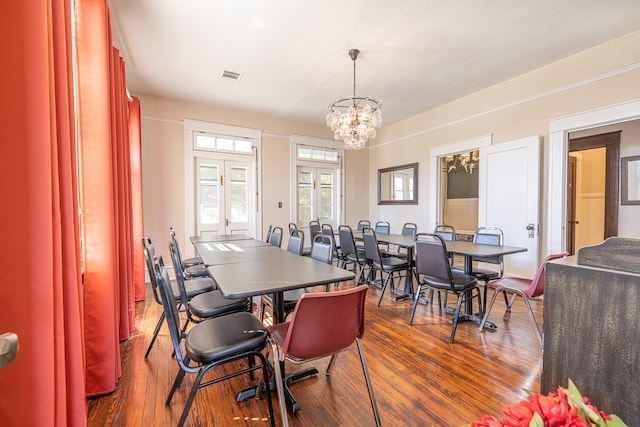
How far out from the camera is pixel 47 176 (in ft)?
Answer: 3.44

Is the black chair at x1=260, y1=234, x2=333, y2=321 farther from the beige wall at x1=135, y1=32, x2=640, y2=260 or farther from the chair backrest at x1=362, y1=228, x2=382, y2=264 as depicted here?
the beige wall at x1=135, y1=32, x2=640, y2=260

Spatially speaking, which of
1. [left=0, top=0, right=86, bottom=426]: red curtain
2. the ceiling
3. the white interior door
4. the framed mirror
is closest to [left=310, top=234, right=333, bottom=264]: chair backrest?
[left=0, top=0, right=86, bottom=426]: red curtain

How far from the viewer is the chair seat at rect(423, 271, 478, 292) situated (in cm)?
268

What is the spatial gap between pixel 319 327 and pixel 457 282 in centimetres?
190

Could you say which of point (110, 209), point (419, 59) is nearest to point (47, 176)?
point (110, 209)

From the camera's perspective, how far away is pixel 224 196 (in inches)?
209

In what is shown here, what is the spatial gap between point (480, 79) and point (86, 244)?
4.87 meters

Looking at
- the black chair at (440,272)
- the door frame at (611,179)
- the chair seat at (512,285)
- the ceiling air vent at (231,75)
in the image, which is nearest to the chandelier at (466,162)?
the door frame at (611,179)

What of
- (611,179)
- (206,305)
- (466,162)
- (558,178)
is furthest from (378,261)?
(466,162)

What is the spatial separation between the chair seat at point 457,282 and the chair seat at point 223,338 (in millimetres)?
1838

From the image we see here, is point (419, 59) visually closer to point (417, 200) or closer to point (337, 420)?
point (417, 200)

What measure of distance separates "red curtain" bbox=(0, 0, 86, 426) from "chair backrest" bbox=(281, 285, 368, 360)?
0.91 metres

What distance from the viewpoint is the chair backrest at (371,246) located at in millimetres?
3542

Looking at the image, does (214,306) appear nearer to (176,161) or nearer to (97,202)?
(97,202)
